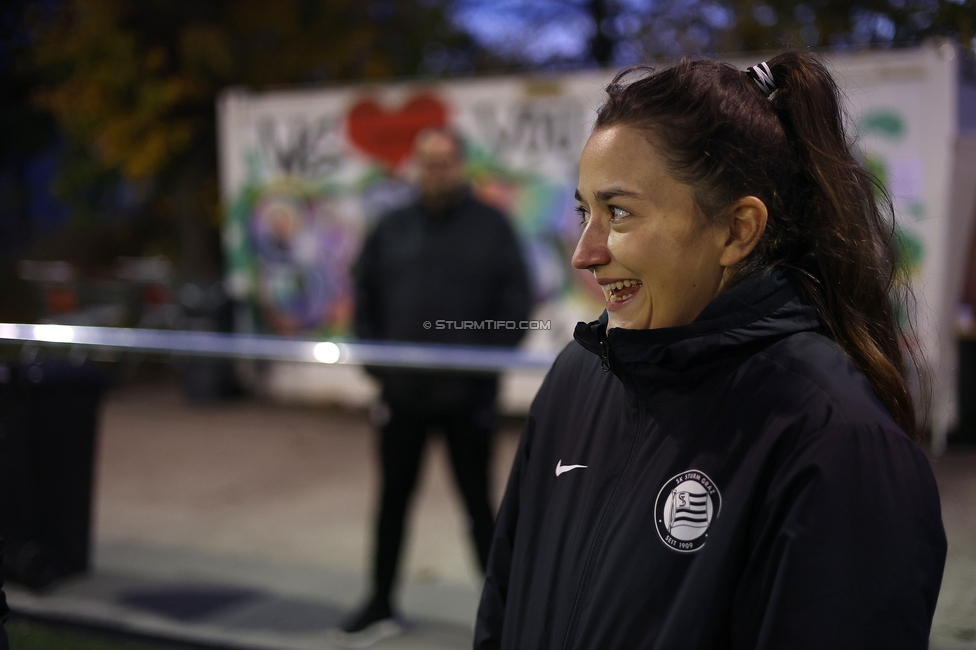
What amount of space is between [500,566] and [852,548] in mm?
819

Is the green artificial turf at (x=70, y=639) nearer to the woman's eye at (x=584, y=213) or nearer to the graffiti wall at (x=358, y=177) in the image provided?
the woman's eye at (x=584, y=213)

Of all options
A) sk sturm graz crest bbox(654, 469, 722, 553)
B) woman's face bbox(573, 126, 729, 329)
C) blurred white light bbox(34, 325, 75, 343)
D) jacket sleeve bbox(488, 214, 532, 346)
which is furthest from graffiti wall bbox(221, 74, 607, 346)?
sk sturm graz crest bbox(654, 469, 722, 553)

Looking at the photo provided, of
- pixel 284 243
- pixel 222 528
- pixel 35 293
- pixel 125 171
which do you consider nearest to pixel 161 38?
pixel 125 171

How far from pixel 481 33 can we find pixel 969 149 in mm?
10231

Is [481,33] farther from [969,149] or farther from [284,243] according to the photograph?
[969,149]

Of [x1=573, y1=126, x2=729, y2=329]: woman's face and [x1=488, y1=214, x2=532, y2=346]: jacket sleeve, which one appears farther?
[x1=488, y1=214, x2=532, y2=346]: jacket sleeve

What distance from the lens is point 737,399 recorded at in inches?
56.6

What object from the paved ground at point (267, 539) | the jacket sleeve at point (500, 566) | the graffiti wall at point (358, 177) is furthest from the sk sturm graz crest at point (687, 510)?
the graffiti wall at point (358, 177)

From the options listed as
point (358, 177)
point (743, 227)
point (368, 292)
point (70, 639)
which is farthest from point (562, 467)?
point (358, 177)

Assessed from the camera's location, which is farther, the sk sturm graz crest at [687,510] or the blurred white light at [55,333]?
the blurred white light at [55,333]

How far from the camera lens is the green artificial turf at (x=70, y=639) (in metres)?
4.15

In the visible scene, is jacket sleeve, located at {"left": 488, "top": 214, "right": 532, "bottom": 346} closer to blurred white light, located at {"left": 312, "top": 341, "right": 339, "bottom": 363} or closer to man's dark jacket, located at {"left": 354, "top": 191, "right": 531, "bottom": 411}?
man's dark jacket, located at {"left": 354, "top": 191, "right": 531, "bottom": 411}

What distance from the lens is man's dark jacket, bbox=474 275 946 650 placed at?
1.27 metres

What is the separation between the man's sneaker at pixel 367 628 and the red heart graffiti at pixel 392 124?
5.94m
